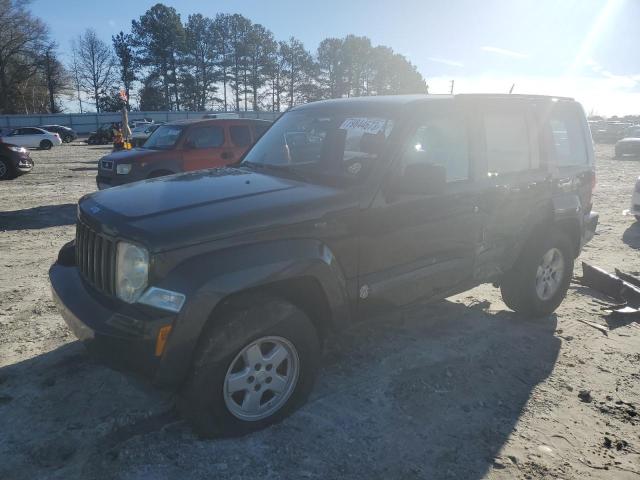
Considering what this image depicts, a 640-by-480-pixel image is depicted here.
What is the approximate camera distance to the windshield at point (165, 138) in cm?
984

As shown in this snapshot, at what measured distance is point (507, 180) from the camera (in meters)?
4.16

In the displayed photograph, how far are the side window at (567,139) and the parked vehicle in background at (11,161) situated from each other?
14756mm

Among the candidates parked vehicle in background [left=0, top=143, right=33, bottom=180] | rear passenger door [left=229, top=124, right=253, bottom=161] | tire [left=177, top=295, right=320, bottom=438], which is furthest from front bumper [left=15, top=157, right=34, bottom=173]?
tire [left=177, top=295, right=320, bottom=438]

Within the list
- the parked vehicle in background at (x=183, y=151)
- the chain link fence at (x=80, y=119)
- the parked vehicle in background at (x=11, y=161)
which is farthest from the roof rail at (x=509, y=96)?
the chain link fence at (x=80, y=119)

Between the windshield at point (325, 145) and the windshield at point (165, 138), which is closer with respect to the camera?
the windshield at point (325, 145)

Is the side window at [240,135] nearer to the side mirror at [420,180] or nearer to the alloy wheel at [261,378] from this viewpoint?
the side mirror at [420,180]

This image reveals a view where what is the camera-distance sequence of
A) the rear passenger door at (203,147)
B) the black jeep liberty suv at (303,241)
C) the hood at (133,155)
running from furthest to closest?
the rear passenger door at (203,147) < the hood at (133,155) < the black jeep liberty suv at (303,241)

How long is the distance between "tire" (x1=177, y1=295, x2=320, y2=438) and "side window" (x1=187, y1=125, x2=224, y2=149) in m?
7.49

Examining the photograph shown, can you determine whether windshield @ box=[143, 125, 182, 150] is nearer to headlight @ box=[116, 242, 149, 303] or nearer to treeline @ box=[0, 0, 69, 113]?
headlight @ box=[116, 242, 149, 303]

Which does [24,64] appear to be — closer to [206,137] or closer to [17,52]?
[17,52]

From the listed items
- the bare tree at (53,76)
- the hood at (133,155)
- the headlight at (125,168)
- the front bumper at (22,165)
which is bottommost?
the front bumper at (22,165)

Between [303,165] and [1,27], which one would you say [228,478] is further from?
[1,27]

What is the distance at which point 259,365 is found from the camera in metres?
2.95

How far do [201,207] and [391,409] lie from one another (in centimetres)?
179
